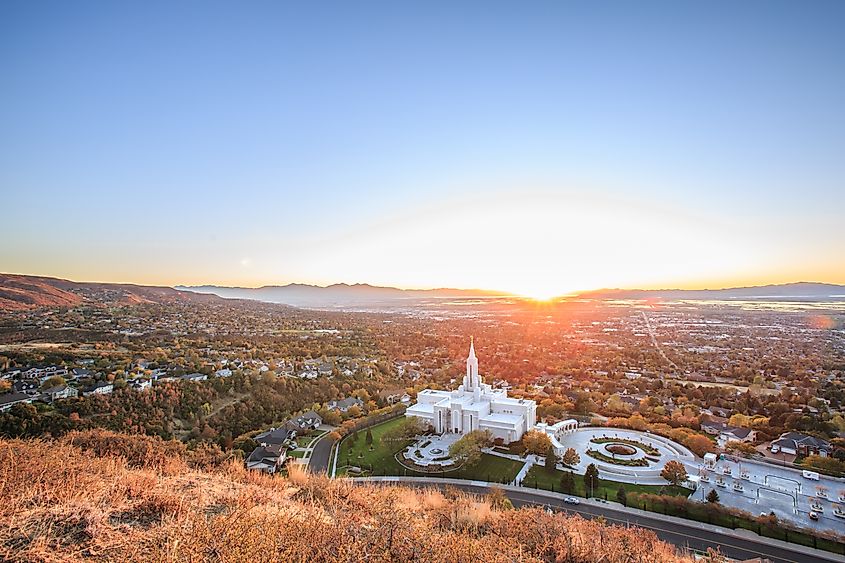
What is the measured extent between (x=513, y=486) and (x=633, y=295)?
176451 mm

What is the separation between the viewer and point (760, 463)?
20.5 meters

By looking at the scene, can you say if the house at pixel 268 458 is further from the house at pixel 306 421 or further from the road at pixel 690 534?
the road at pixel 690 534

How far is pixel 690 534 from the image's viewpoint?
49.3 feet

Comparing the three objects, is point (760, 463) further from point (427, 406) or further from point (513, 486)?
point (427, 406)

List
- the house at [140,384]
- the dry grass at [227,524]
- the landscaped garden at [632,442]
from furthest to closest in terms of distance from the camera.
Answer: the landscaped garden at [632,442] < the house at [140,384] < the dry grass at [227,524]

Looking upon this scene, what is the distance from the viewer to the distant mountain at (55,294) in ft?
88.0

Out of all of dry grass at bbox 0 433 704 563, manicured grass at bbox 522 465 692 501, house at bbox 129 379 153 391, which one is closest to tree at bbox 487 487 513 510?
manicured grass at bbox 522 465 692 501

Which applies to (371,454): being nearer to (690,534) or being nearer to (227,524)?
(690,534)

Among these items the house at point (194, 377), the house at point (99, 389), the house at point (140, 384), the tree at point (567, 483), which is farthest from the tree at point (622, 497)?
the house at point (99, 389)

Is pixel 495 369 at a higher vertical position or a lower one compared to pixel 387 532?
lower

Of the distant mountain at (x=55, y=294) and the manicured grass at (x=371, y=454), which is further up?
the distant mountain at (x=55, y=294)

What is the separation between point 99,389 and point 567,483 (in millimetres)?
20821

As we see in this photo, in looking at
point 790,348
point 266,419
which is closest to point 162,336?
point 266,419

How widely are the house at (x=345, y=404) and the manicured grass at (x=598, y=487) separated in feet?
41.8
